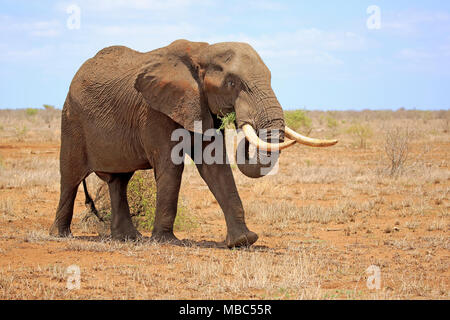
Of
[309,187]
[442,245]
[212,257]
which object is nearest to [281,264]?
[212,257]

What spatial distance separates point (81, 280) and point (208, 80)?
3.09 m

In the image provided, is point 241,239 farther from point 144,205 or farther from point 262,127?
point 144,205

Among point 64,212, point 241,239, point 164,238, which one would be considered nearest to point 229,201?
point 241,239

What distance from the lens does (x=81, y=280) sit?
22.0 ft

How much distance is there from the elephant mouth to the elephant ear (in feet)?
3.36

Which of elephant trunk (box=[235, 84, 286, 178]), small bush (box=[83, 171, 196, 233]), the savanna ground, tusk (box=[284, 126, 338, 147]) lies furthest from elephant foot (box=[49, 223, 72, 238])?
tusk (box=[284, 126, 338, 147])

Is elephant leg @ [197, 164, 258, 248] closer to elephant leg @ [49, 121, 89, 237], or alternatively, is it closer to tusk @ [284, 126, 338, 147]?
tusk @ [284, 126, 338, 147]

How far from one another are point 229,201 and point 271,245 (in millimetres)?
1152

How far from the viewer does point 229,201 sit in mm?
8594

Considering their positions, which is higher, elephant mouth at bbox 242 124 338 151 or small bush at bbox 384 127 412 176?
elephant mouth at bbox 242 124 338 151

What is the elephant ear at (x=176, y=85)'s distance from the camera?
833 centimetres

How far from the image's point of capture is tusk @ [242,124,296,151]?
7.10 m

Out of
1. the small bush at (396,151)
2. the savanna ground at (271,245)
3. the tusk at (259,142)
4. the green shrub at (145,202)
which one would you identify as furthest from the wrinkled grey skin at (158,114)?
the small bush at (396,151)
